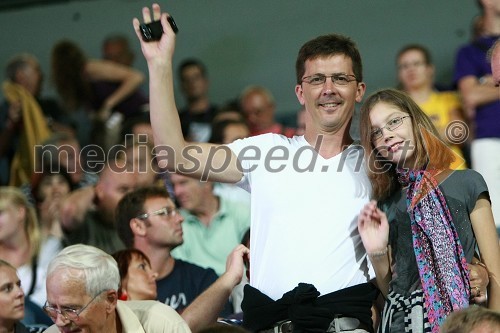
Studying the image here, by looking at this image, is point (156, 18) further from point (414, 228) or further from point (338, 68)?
point (414, 228)

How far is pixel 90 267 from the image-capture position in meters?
4.62

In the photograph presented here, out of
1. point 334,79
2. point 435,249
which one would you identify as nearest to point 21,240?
point 334,79

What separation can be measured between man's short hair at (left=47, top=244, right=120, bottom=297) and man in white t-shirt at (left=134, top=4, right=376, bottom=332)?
0.53 metres

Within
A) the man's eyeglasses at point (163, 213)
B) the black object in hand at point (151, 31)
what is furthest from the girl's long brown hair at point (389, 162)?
the man's eyeglasses at point (163, 213)

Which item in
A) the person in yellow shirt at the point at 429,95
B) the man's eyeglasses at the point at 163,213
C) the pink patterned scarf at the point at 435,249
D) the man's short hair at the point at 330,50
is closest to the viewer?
the pink patterned scarf at the point at 435,249

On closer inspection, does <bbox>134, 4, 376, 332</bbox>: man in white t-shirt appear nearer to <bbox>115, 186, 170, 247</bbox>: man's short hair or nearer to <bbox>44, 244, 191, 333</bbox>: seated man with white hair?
<bbox>44, 244, 191, 333</bbox>: seated man with white hair

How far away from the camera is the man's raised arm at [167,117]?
14.4 feet

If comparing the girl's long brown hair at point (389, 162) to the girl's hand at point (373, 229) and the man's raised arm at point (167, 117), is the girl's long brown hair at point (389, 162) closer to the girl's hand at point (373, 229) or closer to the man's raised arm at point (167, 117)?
the girl's hand at point (373, 229)

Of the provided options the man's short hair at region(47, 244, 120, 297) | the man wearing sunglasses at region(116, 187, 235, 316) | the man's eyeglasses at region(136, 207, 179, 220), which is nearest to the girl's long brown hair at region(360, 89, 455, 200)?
the man's short hair at region(47, 244, 120, 297)

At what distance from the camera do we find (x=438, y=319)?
168 inches

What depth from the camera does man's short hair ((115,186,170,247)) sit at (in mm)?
6100

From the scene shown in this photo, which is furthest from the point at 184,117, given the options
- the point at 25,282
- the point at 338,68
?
the point at 338,68

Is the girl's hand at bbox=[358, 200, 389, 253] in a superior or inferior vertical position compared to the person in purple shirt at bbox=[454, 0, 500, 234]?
inferior

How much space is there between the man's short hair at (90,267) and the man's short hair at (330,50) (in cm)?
115
